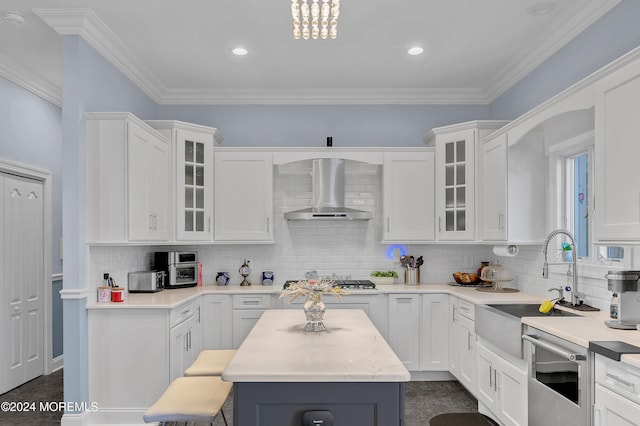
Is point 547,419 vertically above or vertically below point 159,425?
above

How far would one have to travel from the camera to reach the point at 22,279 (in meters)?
4.38

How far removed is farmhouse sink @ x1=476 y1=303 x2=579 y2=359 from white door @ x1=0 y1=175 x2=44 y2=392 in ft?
14.0

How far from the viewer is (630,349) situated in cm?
195

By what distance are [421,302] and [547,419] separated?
2.02 m

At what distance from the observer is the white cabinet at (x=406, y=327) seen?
14.6ft

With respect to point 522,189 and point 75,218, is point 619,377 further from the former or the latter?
point 75,218

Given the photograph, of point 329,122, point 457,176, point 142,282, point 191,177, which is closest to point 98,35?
point 191,177

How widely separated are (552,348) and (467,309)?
157 centimetres

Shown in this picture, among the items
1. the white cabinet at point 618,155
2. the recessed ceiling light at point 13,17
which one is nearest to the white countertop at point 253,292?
the white cabinet at point 618,155

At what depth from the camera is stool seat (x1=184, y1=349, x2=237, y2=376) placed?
8.80 feet

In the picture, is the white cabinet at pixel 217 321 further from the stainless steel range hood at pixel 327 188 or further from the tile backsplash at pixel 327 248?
the stainless steel range hood at pixel 327 188

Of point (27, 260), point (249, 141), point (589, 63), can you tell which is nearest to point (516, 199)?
point (589, 63)

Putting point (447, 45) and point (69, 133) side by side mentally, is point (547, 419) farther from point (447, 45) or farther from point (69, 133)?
point (69, 133)

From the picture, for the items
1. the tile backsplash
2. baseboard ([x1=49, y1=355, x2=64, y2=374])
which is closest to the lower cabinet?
the tile backsplash
